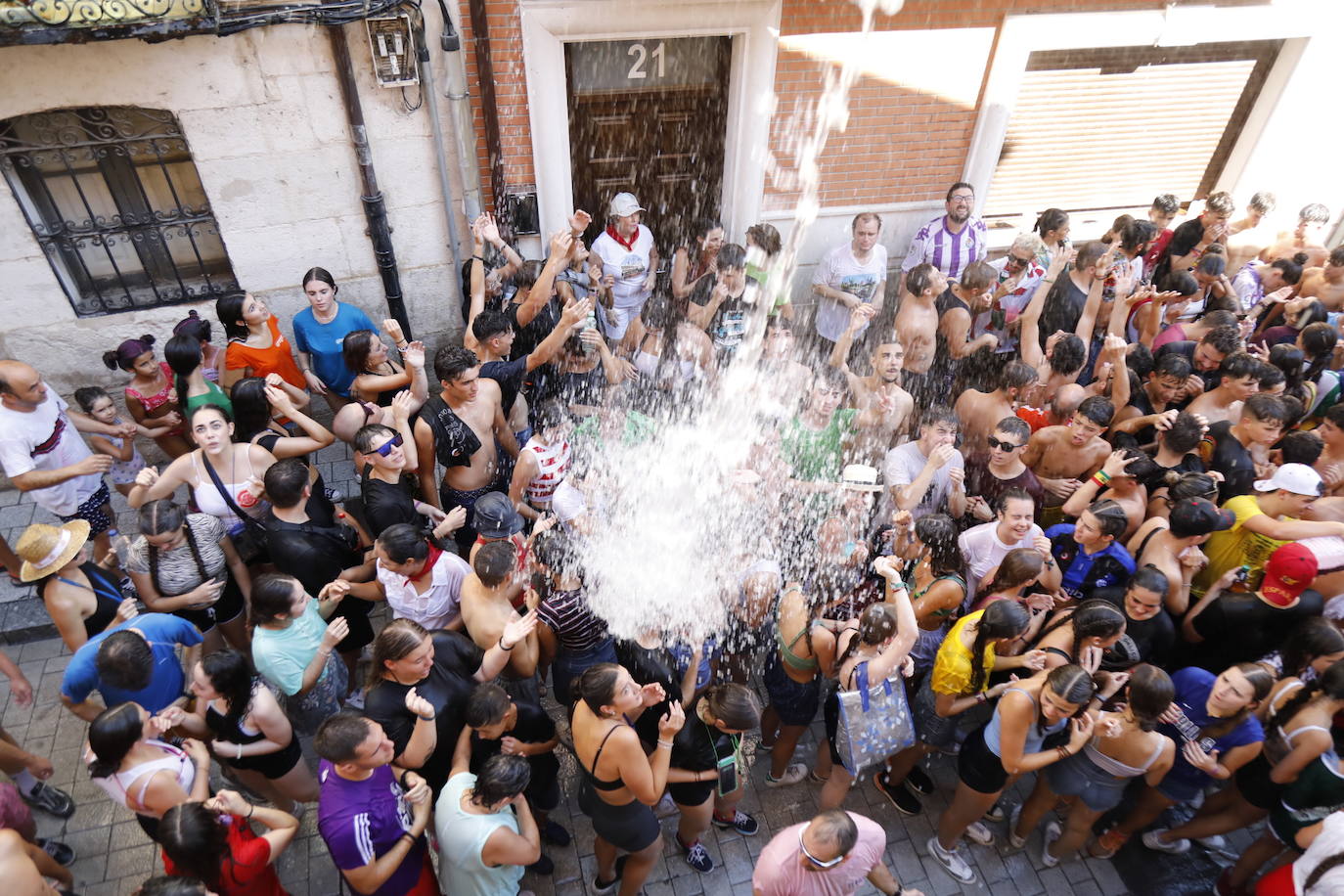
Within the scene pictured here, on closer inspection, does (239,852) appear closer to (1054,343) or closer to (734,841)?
(734,841)

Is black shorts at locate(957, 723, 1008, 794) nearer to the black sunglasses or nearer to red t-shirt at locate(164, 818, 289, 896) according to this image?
the black sunglasses

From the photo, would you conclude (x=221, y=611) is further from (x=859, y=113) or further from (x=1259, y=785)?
(x=859, y=113)

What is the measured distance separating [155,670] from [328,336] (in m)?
2.88

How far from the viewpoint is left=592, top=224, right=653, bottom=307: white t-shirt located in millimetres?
6918

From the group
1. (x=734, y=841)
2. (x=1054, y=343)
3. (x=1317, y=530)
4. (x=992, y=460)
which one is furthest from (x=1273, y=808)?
(x=1054, y=343)

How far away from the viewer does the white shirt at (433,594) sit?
4.07m

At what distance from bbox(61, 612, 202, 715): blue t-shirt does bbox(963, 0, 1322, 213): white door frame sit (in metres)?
7.97

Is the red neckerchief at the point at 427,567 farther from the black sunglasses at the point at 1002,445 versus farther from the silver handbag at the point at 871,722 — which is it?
the black sunglasses at the point at 1002,445

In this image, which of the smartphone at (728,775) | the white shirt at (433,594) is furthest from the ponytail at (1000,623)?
the white shirt at (433,594)

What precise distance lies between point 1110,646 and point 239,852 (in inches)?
160

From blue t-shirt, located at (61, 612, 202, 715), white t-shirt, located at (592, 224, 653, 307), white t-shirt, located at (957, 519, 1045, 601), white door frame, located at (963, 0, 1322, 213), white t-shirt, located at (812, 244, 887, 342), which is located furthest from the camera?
white door frame, located at (963, 0, 1322, 213)

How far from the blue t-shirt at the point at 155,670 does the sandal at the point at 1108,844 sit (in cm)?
493

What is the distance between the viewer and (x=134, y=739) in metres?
3.18

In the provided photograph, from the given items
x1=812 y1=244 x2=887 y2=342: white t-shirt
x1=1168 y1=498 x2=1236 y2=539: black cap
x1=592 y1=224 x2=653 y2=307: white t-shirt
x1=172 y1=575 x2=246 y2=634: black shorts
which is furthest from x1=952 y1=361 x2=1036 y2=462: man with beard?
x1=172 y1=575 x2=246 y2=634: black shorts
